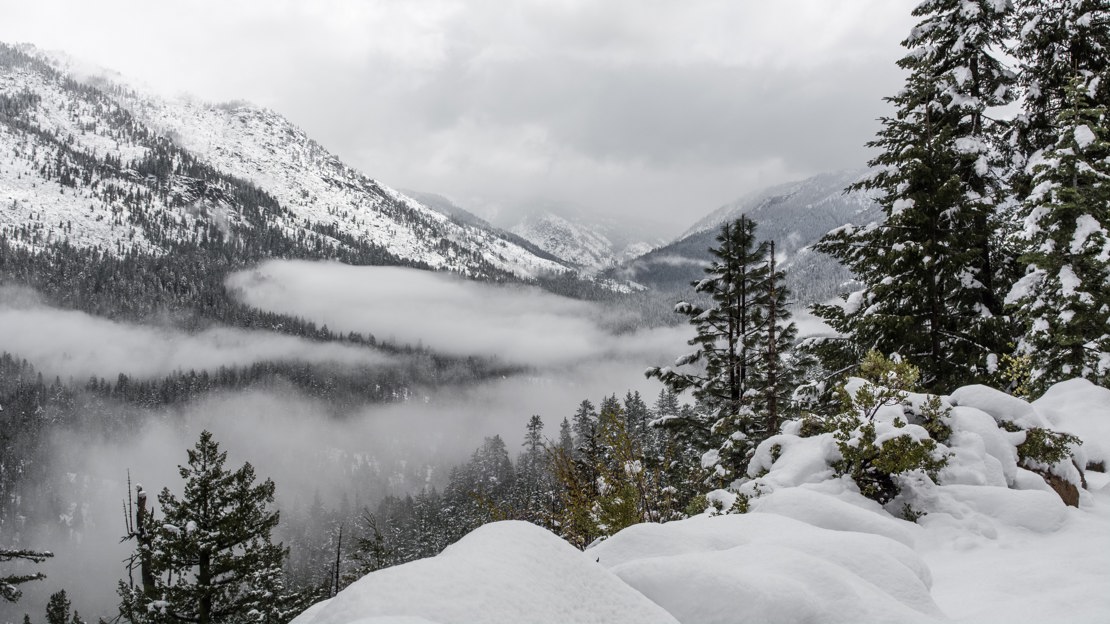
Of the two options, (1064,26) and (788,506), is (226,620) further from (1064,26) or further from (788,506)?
(1064,26)

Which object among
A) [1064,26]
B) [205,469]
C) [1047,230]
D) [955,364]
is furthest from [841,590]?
[205,469]

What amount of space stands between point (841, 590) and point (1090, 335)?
12877mm

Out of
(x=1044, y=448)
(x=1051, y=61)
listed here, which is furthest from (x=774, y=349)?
(x=1051, y=61)

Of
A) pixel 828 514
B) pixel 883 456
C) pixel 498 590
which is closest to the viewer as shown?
pixel 498 590

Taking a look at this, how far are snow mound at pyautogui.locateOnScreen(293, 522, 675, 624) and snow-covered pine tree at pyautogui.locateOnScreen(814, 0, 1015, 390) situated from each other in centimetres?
1211

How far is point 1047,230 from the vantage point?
41.1ft

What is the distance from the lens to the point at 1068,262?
12.3 m

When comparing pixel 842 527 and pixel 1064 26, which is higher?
pixel 1064 26

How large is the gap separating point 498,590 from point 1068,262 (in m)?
15.1

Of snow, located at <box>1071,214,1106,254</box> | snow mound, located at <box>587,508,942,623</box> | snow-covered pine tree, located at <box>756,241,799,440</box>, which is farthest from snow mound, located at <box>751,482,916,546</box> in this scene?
snow, located at <box>1071,214,1106,254</box>

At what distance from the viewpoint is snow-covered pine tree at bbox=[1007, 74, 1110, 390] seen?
11.9 metres

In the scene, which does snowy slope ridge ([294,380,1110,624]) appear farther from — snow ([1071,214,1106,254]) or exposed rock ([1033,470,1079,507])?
snow ([1071,214,1106,254])

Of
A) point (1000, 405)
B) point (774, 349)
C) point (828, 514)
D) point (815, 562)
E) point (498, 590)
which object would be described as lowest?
point (828, 514)

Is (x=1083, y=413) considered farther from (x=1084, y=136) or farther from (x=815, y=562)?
(x=815, y=562)
